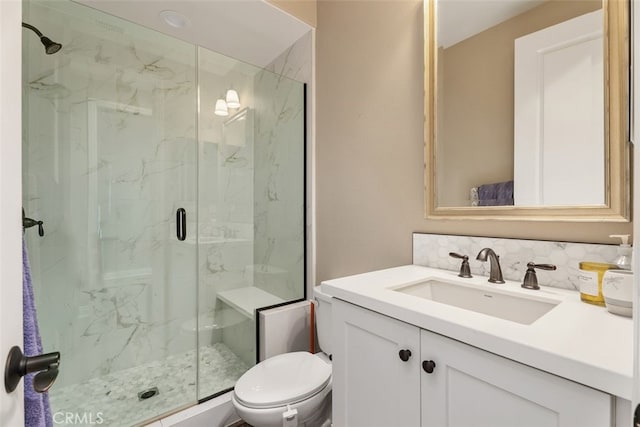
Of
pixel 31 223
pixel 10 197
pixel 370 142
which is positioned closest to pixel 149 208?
pixel 31 223

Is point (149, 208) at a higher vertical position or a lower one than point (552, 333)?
higher

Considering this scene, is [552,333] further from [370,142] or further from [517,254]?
[370,142]

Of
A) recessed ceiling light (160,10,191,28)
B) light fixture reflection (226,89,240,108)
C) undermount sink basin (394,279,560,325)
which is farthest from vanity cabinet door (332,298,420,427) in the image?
recessed ceiling light (160,10,191,28)

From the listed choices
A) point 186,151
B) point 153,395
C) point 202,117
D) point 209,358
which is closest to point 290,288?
point 209,358

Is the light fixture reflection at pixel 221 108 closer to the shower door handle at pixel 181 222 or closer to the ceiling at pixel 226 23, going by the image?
the ceiling at pixel 226 23

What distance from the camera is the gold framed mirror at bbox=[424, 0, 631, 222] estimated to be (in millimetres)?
880

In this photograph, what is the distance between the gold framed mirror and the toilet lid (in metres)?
0.88

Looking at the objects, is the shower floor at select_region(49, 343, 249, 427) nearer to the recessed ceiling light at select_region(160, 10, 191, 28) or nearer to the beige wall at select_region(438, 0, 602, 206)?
the beige wall at select_region(438, 0, 602, 206)

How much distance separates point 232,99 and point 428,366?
79.2 inches

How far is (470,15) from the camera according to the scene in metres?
1.21

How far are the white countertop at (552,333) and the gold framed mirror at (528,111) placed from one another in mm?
338

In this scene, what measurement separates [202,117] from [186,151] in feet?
0.83

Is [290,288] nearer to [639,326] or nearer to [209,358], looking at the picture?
[209,358]

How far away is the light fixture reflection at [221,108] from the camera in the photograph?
2043 mm
